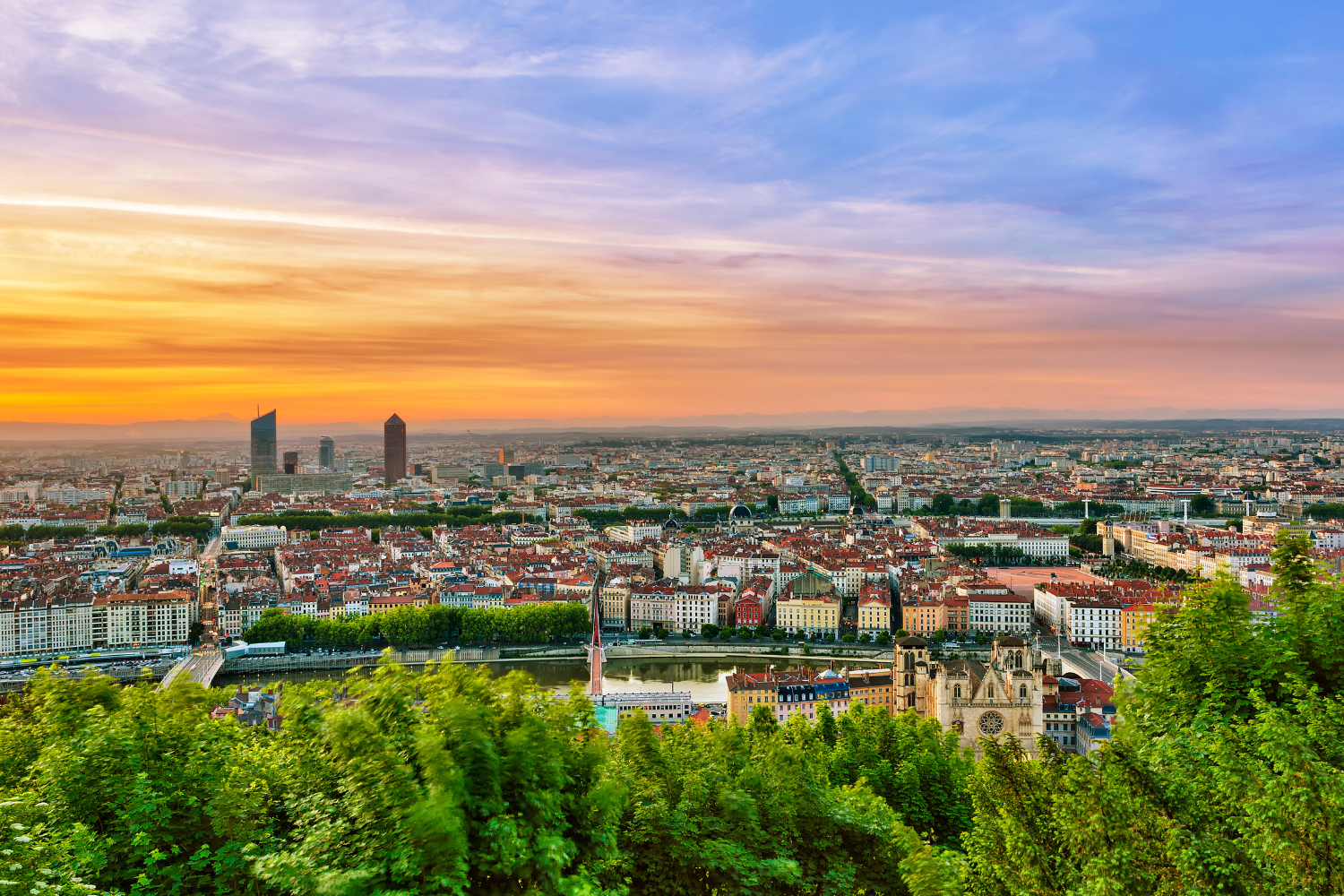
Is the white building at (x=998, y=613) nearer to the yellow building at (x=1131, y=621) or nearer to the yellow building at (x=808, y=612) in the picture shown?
the yellow building at (x=1131, y=621)

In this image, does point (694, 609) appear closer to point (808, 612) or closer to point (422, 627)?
point (808, 612)

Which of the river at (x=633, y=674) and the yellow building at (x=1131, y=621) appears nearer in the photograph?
the river at (x=633, y=674)

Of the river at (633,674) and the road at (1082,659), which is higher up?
the road at (1082,659)

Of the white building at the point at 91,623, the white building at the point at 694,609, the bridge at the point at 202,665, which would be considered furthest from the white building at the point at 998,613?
the white building at the point at 91,623

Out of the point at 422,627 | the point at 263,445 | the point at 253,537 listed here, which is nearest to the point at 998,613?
the point at 422,627

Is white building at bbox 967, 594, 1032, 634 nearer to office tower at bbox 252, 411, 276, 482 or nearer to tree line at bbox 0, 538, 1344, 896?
tree line at bbox 0, 538, 1344, 896

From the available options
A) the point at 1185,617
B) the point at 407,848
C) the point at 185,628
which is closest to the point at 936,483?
the point at 185,628

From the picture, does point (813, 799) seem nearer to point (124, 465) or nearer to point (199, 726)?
point (199, 726)
